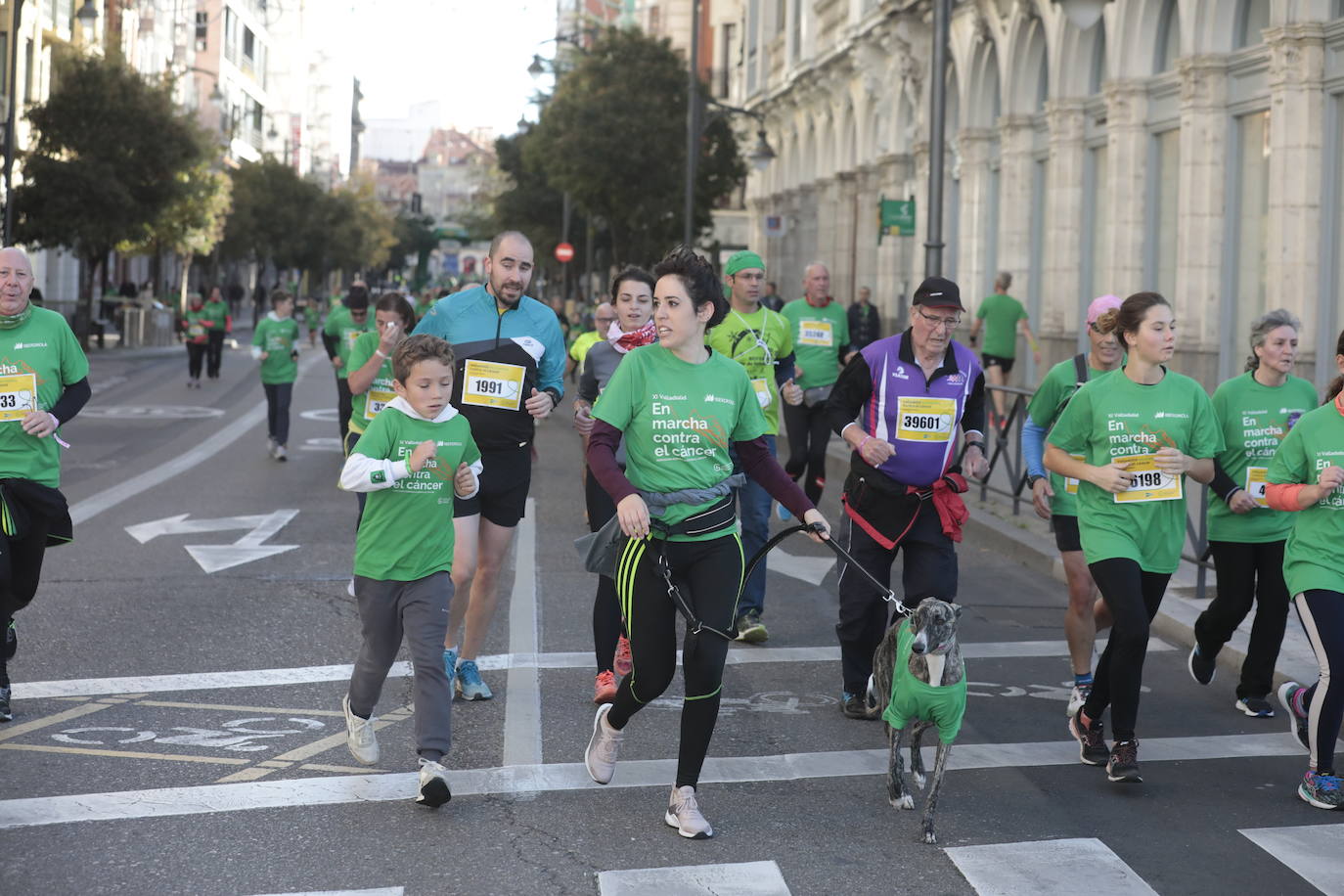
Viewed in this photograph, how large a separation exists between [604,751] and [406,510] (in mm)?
1066

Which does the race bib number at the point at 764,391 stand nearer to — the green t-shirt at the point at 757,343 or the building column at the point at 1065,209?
the green t-shirt at the point at 757,343

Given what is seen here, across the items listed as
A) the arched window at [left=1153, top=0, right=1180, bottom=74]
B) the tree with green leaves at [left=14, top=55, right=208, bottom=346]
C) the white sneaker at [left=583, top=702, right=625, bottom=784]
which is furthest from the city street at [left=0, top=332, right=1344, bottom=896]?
the tree with green leaves at [left=14, top=55, right=208, bottom=346]

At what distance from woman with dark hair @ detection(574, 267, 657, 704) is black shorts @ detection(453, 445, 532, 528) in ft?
1.17

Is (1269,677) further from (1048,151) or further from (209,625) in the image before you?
(1048,151)

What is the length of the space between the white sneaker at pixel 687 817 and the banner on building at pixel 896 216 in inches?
638

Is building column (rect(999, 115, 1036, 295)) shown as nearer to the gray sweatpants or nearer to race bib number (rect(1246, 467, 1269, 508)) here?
race bib number (rect(1246, 467, 1269, 508))

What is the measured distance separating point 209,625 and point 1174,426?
5.08 metres

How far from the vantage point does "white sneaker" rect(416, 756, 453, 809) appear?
579 cm

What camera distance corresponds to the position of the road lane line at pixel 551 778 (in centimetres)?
584

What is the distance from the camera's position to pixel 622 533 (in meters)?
5.86

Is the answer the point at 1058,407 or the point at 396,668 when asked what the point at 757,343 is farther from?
the point at 396,668

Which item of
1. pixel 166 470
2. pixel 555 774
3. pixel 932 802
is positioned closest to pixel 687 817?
pixel 932 802

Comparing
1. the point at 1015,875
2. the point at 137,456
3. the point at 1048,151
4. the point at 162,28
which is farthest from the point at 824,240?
the point at 162,28

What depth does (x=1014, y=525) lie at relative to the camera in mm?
13352
